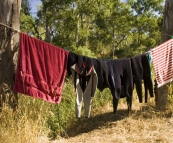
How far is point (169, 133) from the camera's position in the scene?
3648 millimetres

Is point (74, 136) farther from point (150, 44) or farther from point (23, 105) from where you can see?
point (150, 44)

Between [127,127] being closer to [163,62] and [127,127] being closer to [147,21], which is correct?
[163,62]

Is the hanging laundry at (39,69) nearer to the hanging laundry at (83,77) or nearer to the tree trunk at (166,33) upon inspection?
the hanging laundry at (83,77)

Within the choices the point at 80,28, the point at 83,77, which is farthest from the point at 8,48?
the point at 80,28

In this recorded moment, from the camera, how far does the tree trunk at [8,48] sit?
3104mm

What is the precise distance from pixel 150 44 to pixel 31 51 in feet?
83.4

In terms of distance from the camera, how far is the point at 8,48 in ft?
10.3

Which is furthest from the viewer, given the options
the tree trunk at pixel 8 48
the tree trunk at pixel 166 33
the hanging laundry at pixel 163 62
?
the tree trunk at pixel 166 33

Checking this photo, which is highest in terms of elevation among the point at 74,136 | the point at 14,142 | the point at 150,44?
the point at 150,44

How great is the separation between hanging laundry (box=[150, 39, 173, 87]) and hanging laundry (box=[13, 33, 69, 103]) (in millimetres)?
1707

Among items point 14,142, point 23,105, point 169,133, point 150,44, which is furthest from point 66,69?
point 150,44

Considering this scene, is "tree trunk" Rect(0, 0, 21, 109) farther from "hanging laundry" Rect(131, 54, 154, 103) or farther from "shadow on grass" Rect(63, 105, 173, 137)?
"hanging laundry" Rect(131, 54, 154, 103)

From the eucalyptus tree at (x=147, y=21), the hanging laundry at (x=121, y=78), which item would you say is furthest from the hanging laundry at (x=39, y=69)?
the eucalyptus tree at (x=147, y=21)

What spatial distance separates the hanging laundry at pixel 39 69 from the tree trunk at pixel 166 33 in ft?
7.87
